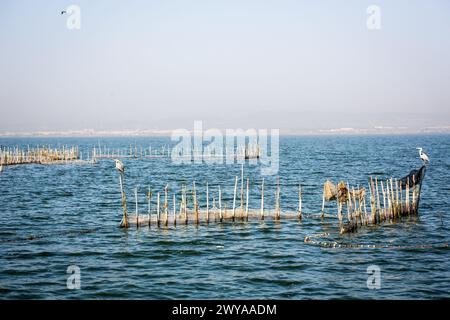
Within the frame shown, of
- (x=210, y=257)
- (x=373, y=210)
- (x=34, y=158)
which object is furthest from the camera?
(x=34, y=158)

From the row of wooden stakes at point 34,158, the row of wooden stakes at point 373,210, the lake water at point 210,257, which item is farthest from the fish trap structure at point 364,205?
the row of wooden stakes at point 34,158

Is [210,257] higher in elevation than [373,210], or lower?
lower

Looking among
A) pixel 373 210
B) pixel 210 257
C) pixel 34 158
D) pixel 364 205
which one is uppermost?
pixel 34 158

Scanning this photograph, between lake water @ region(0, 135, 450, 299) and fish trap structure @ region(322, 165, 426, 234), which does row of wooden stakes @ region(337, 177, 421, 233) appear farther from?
lake water @ region(0, 135, 450, 299)

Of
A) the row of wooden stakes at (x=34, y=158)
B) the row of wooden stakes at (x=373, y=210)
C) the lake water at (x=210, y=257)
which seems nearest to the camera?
the lake water at (x=210, y=257)

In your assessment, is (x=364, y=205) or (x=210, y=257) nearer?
(x=210, y=257)

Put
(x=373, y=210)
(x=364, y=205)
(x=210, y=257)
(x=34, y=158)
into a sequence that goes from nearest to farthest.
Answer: (x=210, y=257) < (x=364, y=205) < (x=373, y=210) < (x=34, y=158)

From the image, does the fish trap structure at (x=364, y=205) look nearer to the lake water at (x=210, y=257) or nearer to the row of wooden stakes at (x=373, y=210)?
the row of wooden stakes at (x=373, y=210)

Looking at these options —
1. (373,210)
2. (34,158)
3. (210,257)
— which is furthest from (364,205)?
(34,158)

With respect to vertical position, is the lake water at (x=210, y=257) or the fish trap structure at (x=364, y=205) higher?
the fish trap structure at (x=364, y=205)

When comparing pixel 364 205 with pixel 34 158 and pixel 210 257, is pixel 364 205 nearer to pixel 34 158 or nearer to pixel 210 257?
pixel 210 257

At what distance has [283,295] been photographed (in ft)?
60.4

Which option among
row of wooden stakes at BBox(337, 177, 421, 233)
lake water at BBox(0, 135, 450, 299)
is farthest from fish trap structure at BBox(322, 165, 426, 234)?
lake water at BBox(0, 135, 450, 299)

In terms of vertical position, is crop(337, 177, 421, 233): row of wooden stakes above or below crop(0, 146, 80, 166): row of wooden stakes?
below
